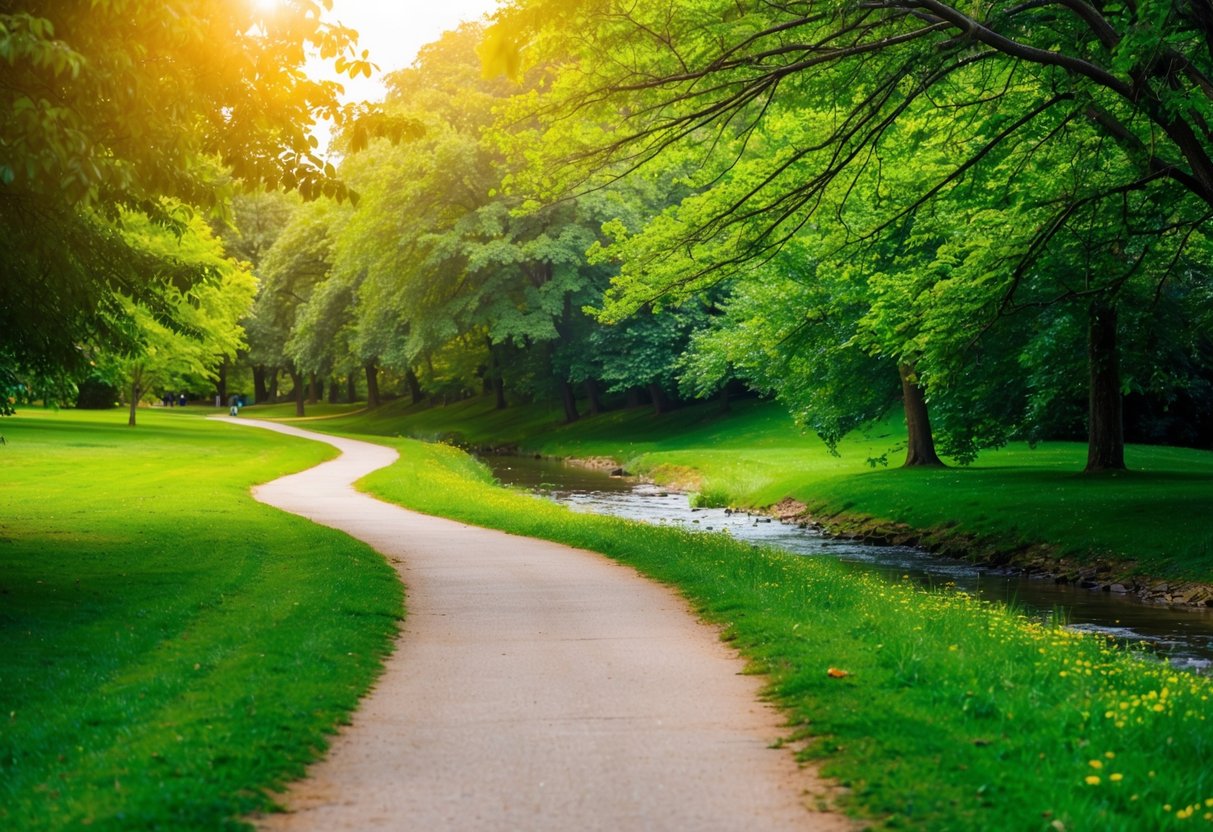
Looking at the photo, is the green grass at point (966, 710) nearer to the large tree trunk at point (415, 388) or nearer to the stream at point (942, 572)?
the stream at point (942, 572)

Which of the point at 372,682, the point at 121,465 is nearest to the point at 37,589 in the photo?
the point at 372,682

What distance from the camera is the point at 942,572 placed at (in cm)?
1930

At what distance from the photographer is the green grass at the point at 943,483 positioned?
1892cm

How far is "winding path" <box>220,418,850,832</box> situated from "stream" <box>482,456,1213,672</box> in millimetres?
5599

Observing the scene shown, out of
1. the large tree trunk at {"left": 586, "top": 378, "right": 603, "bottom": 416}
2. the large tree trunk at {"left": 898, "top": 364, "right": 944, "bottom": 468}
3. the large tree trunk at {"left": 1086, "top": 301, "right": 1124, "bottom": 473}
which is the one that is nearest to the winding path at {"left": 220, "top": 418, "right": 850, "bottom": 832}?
the large tree trunk at {"left": 1086, "top": 301, "right": 1124, "bottom": 473}

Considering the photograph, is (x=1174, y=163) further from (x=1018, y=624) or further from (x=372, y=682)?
(x=372, y=682)

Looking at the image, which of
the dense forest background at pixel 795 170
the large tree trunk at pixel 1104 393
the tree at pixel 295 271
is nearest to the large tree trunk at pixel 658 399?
the tree at pixel 295 271

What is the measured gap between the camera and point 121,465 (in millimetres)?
34375

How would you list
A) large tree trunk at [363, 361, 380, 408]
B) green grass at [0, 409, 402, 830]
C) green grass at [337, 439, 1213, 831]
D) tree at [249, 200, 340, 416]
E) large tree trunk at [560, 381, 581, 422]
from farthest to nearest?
large tree trunk at [363, 361, 380, 408] < tree at [249, 200, 340, 416] < large tree trunk at [560, 381, 581, 422] < green grass at [0, 409, 402, 830] < green grass at [337, 439, 1213, 831]

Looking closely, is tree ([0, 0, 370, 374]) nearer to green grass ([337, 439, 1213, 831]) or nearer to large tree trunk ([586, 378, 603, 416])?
green grass ([337, 439, 1213, 831])

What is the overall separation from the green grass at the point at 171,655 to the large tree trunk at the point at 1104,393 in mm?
14784

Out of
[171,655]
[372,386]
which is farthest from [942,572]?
[372,386]

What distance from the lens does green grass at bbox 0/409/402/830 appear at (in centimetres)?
570

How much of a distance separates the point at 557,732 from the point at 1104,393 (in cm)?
2046
